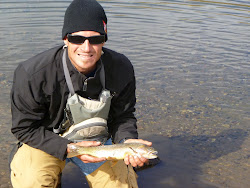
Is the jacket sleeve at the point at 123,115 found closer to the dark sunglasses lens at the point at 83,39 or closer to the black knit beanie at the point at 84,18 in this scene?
the dark sunglasses lens at the point at 83,39

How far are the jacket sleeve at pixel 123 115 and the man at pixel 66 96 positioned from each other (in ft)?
0.19

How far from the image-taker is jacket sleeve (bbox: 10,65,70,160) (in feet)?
13.9

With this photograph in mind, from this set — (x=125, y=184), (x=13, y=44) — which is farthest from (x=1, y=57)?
(x=125, y=184)

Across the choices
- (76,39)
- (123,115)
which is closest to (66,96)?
(76,39)

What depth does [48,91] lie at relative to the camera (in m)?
4.30

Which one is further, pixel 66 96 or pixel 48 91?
pixel 66 96

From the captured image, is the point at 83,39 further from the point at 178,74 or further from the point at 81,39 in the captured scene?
the point at 178,74

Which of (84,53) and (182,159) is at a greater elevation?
(84,53)

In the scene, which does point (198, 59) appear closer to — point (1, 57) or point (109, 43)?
point (109, 43)

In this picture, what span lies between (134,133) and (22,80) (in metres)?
1.66

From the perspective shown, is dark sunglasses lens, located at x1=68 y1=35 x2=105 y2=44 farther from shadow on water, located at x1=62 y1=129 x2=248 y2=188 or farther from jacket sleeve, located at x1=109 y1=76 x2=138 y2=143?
shadow on water, located at x1=62 y1=129 x2=248 y2=188

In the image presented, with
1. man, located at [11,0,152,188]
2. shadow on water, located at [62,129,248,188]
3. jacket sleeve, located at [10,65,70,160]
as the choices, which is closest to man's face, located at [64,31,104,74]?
man, located at [11,0,152,188]

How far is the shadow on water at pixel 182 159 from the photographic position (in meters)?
5.67

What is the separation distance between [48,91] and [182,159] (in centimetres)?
312
